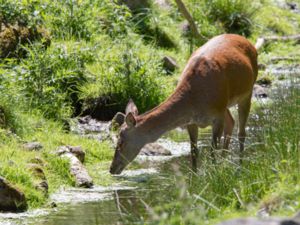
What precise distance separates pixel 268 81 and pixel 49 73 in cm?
555

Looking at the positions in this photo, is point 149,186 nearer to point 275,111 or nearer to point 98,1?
point 275,111

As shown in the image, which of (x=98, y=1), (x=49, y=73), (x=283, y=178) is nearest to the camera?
(x=283, y=178)

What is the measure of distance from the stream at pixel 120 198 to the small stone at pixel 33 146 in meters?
1.03

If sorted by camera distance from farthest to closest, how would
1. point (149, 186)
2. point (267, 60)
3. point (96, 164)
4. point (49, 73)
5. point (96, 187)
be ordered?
point (267, 60), point (49, 73), point (96, 164), point (96, 187), point (149, 186)

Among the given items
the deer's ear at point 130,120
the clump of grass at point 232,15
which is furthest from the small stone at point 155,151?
the clump of grass at point 232,15

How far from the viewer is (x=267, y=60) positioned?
65.1 feet

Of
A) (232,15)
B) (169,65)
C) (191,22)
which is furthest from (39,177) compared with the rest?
(232,15)

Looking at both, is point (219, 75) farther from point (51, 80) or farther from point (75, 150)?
point (51, 80)

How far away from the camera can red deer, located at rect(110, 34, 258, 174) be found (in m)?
10.4

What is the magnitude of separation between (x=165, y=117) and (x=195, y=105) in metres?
0.42

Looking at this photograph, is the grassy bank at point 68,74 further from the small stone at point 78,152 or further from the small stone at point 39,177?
the small stone at point 78,152

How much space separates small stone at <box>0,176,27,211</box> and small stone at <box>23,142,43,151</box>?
6.32 feet

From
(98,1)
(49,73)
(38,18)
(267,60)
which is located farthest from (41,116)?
(267,60)

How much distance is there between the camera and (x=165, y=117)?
34.2 ft
